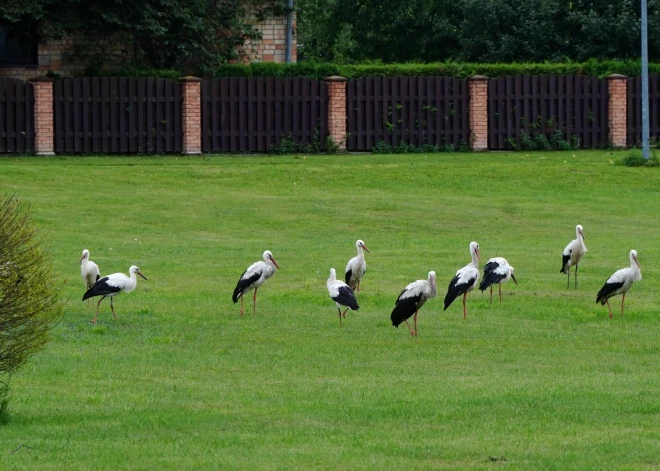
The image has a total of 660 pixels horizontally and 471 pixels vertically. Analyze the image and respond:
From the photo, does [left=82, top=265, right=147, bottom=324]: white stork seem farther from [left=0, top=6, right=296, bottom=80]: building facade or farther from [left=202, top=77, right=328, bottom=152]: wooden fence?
[left=0, top=6, right=296, bottom=80]: building facade

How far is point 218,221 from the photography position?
101ft

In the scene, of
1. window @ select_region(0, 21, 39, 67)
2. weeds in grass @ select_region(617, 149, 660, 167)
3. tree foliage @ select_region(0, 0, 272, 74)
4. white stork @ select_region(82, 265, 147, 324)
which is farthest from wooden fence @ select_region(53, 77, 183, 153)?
Result: white stork @ select_region(82, 265, 147, 324)

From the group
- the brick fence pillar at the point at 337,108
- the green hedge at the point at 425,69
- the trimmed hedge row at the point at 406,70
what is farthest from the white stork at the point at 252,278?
the green hedge at the point at 425,69

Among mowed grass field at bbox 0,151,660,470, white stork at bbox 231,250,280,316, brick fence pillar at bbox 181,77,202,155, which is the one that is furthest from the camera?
brick fence pillar at bbox 181,77,202,155

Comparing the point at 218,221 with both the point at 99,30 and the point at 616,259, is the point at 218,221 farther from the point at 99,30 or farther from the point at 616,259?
the point at 99,30

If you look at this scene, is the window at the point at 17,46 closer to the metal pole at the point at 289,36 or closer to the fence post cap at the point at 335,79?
the metal pole at the point at 289,36

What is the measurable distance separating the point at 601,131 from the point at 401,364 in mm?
31238

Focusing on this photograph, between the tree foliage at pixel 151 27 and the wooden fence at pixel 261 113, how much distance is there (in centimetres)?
291

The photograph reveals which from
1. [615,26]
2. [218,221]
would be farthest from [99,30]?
[615,26]

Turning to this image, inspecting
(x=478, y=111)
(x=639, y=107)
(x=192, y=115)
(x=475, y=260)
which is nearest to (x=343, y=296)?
(x=475, y=260)

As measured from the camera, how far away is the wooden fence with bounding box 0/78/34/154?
40.6 meters

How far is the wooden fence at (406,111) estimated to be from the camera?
43.2 meters

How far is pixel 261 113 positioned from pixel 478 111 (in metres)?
7.26

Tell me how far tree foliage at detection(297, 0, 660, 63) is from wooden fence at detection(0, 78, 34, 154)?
15.5 metres
